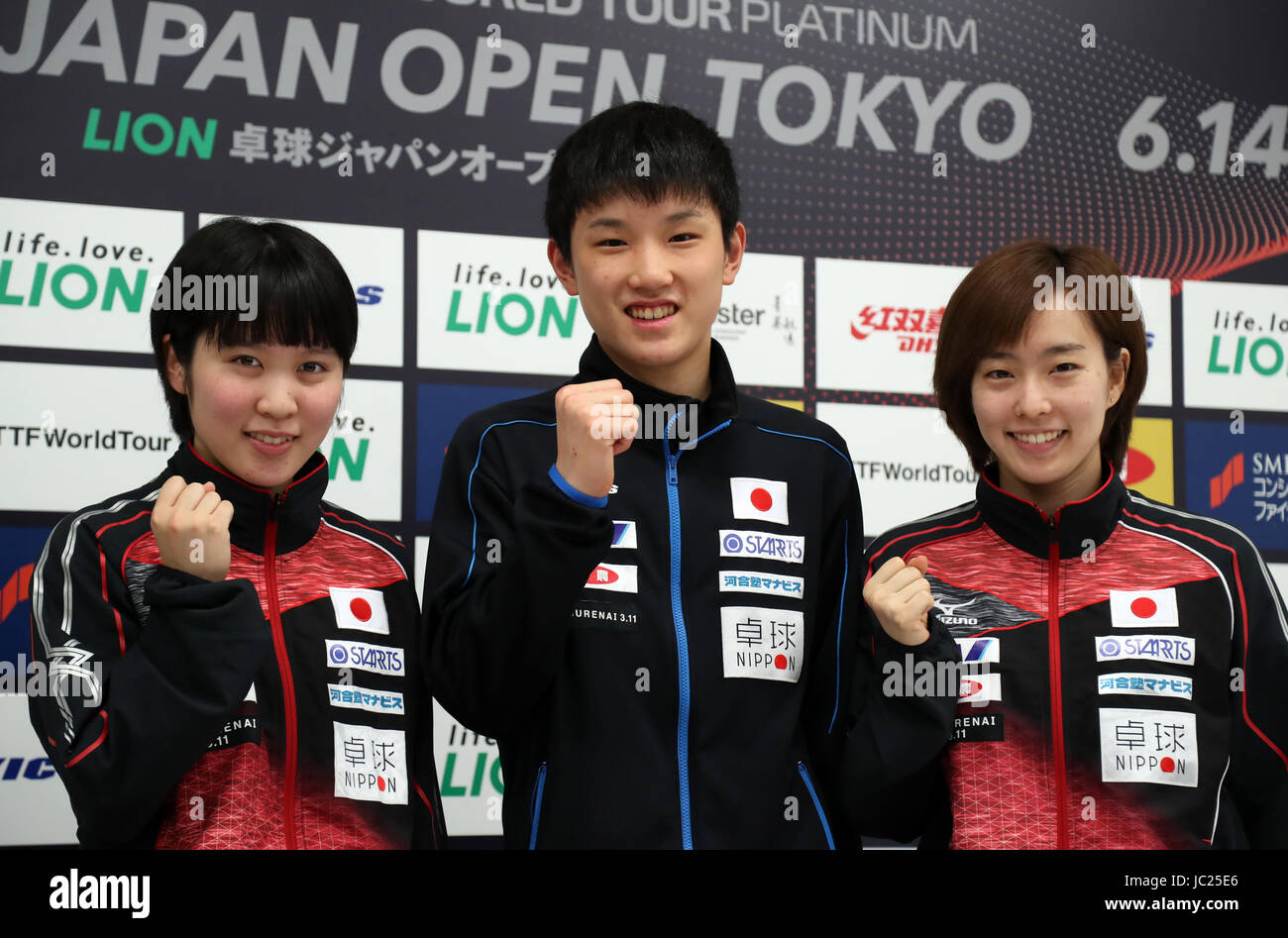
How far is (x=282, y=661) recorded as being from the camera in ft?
5.48

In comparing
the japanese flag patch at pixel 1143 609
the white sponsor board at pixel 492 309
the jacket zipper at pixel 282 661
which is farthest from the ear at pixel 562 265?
the white sponsor board at pixel 492 309

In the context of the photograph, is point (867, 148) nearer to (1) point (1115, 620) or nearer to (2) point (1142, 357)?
(2) point (1142, 357)

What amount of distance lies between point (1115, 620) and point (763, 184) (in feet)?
5.40

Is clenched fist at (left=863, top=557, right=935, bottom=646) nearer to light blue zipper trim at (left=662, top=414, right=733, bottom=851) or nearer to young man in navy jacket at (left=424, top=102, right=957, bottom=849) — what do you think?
young man in navy jacket at (left=424, top=102, right=957, bottom=849)

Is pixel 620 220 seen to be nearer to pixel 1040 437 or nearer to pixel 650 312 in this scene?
pixel 650 312

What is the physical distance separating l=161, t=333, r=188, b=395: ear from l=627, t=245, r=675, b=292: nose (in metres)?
0.66

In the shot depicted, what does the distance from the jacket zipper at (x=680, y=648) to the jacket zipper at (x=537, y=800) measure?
0.17 meters

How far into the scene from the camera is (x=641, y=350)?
5.58 ft

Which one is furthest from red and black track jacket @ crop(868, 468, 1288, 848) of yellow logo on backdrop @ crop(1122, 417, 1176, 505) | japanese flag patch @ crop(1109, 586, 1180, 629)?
yellow logo on backdrop @ crop(1122, 417, 1176, 505)

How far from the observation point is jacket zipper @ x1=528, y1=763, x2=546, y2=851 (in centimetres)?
158

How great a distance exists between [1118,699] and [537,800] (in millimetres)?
791

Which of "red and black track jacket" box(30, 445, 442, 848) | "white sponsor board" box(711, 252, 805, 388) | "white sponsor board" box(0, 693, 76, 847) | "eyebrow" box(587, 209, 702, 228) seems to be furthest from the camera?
"white sponsor board" box(711, 252, 805, 388)
